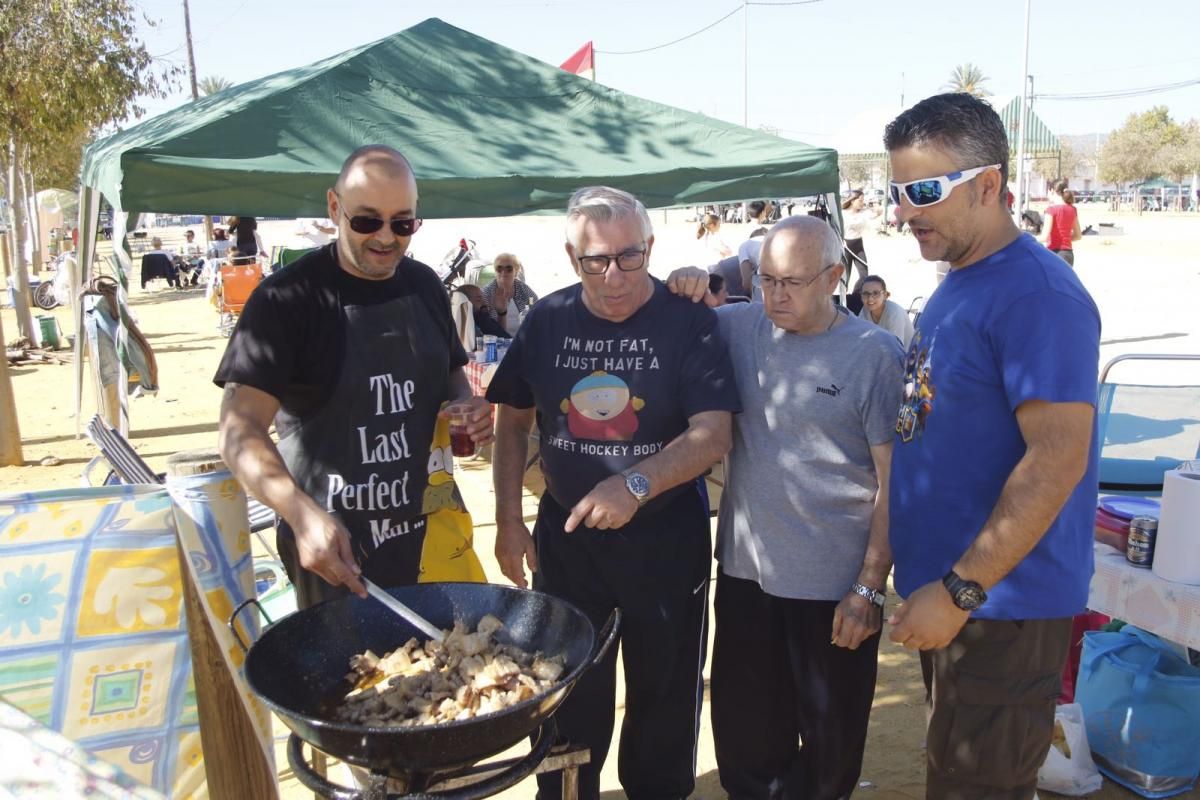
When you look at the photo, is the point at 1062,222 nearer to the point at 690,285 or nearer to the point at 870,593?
the point at 690,285

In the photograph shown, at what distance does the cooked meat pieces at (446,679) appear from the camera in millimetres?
1857

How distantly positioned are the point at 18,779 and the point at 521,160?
14.0 feet

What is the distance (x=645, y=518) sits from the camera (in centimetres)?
267

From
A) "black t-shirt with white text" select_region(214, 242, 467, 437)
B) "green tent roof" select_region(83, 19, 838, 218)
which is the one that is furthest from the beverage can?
"green tent roof" select_region(83, 19, 838, 218)

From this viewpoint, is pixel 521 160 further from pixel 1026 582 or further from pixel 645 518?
pixel 1026 582

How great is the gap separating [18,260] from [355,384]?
13395mm

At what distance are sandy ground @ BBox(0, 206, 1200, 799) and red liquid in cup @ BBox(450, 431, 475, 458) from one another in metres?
1.40

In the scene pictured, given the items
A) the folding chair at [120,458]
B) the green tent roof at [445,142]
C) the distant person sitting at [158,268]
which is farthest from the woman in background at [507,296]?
the distant person sitting at [158,268]

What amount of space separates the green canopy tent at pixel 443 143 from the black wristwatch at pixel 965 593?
389 cm

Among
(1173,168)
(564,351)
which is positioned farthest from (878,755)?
(1173,168)

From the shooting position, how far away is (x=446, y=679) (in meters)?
1.94

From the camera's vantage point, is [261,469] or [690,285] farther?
[690,285]

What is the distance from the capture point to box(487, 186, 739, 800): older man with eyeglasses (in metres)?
2.56

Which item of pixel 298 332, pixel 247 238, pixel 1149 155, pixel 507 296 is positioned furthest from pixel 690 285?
pixel 1149 155
